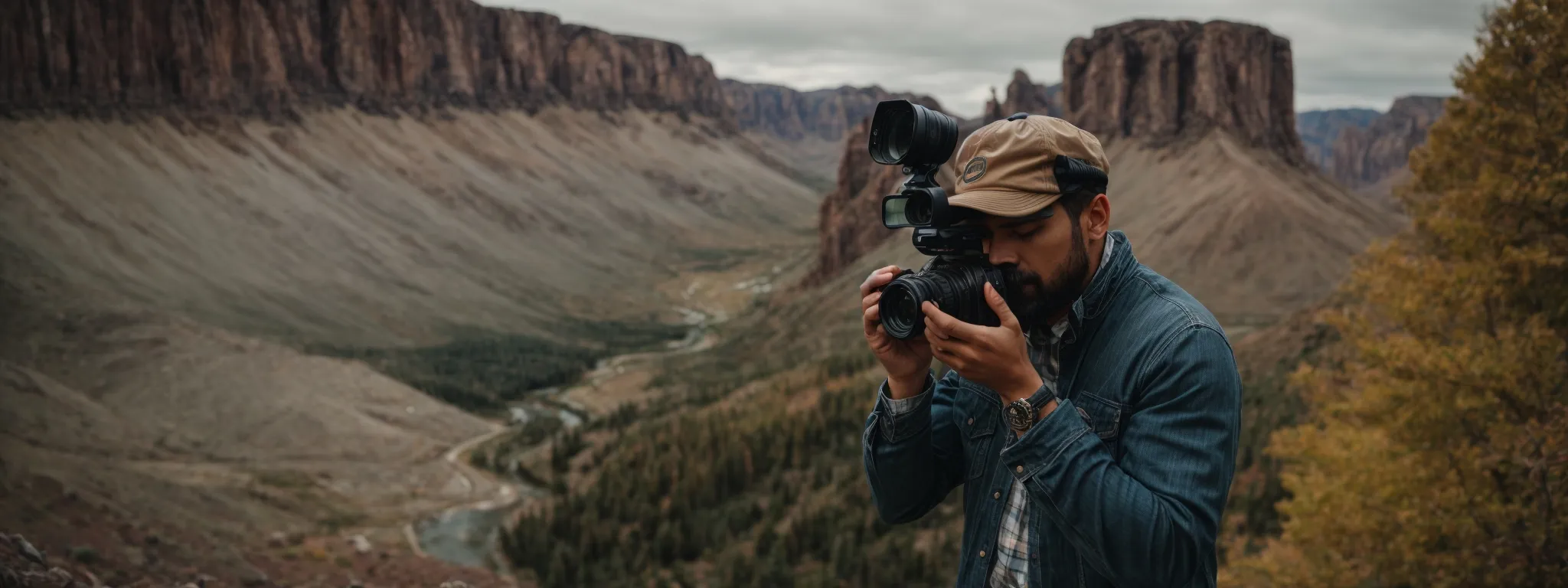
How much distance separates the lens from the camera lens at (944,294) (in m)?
2.90

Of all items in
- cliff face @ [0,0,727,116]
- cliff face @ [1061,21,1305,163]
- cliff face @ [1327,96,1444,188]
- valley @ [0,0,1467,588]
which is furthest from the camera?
cliff face @ [1327,96,1444,188]

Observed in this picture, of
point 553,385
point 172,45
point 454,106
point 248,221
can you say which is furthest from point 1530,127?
point 454,106

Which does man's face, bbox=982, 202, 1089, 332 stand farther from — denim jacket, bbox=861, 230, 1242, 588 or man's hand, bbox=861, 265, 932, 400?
man's hand, bbox=861, 265, 932, 400

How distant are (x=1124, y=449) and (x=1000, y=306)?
0.57m

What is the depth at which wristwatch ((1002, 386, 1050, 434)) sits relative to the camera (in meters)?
2.89

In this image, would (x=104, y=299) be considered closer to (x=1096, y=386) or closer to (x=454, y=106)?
(x=1096, y=386)

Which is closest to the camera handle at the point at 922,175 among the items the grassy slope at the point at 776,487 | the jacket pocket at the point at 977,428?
the jacket pocket at the point at 977,428

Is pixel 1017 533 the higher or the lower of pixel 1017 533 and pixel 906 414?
→ the lower

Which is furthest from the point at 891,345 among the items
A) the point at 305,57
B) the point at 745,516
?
the point at 305,57

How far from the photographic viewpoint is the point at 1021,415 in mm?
2916

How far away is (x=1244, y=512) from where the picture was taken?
1577 centimetres

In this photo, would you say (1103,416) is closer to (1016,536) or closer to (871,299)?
(1016,536)

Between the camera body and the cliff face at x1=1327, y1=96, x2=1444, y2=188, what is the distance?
18885 centimetres

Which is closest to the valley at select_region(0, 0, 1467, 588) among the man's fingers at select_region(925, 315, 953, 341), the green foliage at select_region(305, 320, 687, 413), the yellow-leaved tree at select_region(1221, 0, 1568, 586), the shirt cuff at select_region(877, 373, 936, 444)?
the green foliage at select_region(305, 320, 687, 413)
